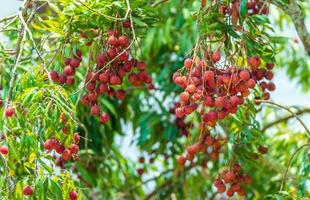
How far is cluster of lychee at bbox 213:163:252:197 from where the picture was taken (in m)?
2.66

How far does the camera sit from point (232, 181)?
268 cm

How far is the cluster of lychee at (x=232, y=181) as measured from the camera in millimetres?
2658

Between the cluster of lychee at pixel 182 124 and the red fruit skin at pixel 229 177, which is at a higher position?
the red fruit skin at pixel 229 177

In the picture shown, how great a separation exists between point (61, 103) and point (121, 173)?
205cm

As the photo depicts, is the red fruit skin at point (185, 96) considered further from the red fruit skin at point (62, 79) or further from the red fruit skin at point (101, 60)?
the red fruit skin at point (62, 79)

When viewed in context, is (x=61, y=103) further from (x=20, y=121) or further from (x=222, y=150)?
(x=222, y=150)

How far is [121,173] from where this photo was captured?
4.27 metres

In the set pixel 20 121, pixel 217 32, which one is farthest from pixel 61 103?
pixel 217 32

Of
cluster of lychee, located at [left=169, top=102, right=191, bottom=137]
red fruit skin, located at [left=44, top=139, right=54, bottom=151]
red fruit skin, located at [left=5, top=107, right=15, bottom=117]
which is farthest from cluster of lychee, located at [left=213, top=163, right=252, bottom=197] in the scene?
cluster of lychee, located at [left=169, top=102, right=191, bottom=137]

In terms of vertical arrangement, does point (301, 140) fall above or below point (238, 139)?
below

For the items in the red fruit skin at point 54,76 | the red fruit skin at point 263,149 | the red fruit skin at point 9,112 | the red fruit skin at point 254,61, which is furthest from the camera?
the red fruit skin at point 263,149

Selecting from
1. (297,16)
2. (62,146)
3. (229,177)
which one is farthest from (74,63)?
(297,16)

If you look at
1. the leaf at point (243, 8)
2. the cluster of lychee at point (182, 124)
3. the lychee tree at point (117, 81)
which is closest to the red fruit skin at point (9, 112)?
A: the lychee tree at point (117, 81)

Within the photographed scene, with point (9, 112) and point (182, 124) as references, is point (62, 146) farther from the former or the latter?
point (182, 124)
